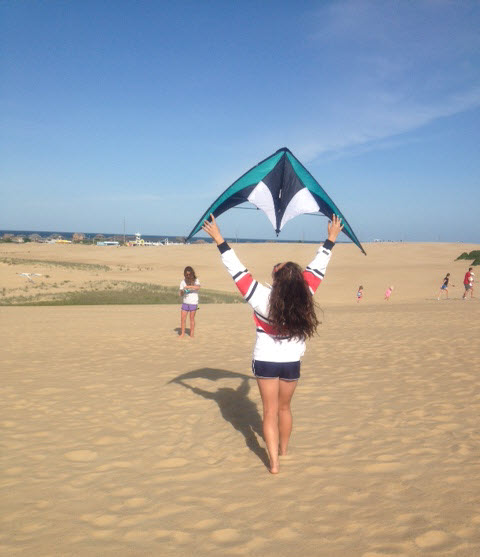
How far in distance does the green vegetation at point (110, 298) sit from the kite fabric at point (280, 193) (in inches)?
748

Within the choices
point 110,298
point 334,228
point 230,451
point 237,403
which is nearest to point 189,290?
point 237,403

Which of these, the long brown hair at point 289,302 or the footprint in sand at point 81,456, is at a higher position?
the long brown hair at point 289,302

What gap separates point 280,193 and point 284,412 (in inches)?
122

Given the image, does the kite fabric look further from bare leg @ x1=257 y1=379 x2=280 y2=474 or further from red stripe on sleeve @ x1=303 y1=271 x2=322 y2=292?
bare leg @ x1=257 y1=379 x2=280 y2=474

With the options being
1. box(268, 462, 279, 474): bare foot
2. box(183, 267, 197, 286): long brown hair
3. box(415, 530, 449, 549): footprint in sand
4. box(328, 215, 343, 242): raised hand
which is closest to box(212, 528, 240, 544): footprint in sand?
box(268, 462, 279, 474): bare foot

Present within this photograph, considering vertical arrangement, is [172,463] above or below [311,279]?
below

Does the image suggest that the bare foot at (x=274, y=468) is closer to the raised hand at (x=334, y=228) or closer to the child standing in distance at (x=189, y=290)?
the raised hand at (x=334, y=228)

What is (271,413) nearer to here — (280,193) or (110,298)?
(280,193)

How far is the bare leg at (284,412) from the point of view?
4602 millimetres

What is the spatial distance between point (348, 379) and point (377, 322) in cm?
796

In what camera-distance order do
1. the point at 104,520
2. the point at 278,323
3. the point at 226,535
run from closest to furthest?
the point at 226,535, the point at 104,520, the point at 278,323

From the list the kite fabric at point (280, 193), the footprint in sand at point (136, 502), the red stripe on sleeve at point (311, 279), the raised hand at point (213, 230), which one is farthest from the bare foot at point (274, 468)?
the kite fabric at point (280, 193)

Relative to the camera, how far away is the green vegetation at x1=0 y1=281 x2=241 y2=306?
23984 millimetres

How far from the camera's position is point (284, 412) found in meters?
4.80
